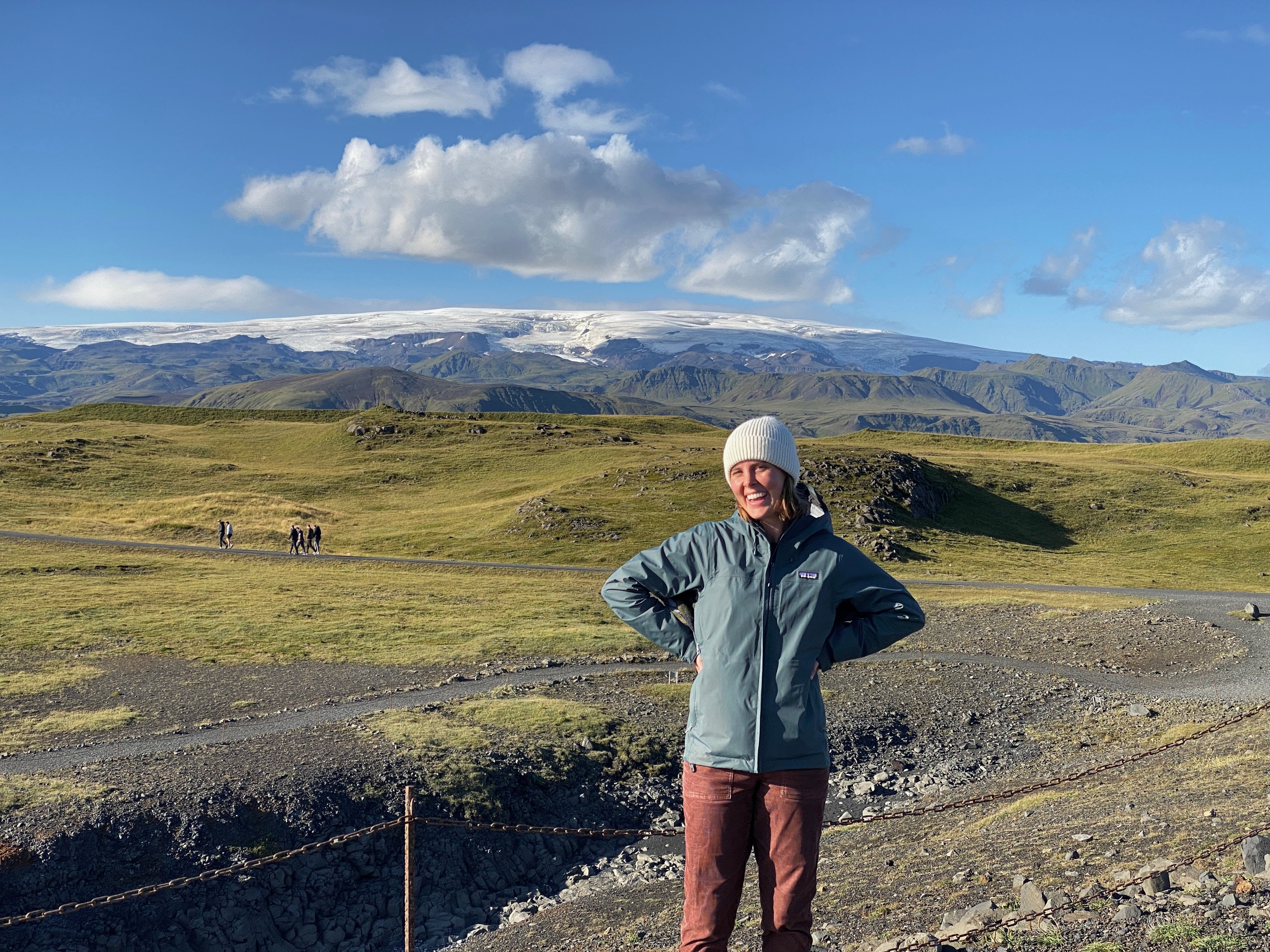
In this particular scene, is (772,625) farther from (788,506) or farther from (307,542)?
(307,542)

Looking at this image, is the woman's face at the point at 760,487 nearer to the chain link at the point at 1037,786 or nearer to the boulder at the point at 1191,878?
the chain link at the point at 1037,786

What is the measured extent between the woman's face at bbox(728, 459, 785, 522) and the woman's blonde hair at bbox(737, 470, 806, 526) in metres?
0.02

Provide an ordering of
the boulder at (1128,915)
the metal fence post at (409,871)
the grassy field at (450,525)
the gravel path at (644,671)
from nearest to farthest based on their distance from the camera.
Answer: the boulder at (1128,915)
the metal fence post at (409,871)
the gravel path at (644,671)
the grassy field at (450,525)

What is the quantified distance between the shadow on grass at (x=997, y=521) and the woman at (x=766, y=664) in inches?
3001

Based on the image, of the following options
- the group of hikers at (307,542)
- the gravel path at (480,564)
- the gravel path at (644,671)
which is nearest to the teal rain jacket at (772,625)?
the gravel path at (644,671)

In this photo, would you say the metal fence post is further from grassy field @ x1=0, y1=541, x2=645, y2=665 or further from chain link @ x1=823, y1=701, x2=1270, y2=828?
grassy field @ x1=0, y1=541, x2=645, y2=665


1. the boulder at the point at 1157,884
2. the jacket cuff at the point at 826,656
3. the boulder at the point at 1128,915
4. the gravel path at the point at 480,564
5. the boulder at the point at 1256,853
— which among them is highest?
the jacket cuff at the point at 826,656

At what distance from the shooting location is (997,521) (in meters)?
86.0

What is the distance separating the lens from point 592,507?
79.8 metres

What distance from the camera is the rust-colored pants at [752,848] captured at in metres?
6.86

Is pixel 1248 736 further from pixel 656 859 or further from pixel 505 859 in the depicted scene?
pixel 505 859

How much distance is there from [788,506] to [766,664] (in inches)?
51.1

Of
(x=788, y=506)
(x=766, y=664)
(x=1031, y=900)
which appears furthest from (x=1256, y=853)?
(x=788, y=506)

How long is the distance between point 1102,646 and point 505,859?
→ 2925cm
